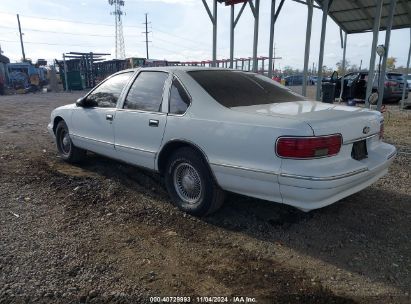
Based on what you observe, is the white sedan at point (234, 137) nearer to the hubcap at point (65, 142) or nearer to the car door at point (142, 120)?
the car door at point (142, 120)

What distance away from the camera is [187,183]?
3.84 meters

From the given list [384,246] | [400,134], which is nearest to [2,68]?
[400,134]

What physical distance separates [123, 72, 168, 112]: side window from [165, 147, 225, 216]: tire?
2.23ft

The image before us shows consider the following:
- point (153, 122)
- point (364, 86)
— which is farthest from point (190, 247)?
point (364, 86)

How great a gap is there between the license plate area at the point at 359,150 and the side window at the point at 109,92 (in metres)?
2.93

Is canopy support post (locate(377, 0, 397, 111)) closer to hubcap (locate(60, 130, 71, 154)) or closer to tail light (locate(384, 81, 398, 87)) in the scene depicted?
hubcap (locate(60, 130, 71, 154))

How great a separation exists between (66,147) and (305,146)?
4.48m

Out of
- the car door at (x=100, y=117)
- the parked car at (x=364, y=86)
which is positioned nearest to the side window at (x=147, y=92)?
the car door at (x=100, y=117)

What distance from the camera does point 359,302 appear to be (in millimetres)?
2408

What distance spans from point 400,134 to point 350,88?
4.72 m

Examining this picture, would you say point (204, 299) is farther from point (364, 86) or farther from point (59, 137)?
point (364, 86)

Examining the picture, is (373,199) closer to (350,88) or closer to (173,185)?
(173,185)

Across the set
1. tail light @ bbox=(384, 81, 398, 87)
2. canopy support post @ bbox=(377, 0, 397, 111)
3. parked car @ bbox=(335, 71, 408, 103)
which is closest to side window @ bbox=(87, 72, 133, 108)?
canopy support post @ bbox=(377, 0, 397, 111)

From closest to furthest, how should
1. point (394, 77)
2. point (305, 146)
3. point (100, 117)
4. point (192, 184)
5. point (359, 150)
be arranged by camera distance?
point (305, 146)
point (359, 150)
point (192, 184)
point (100, 117)
point (394, 77)
